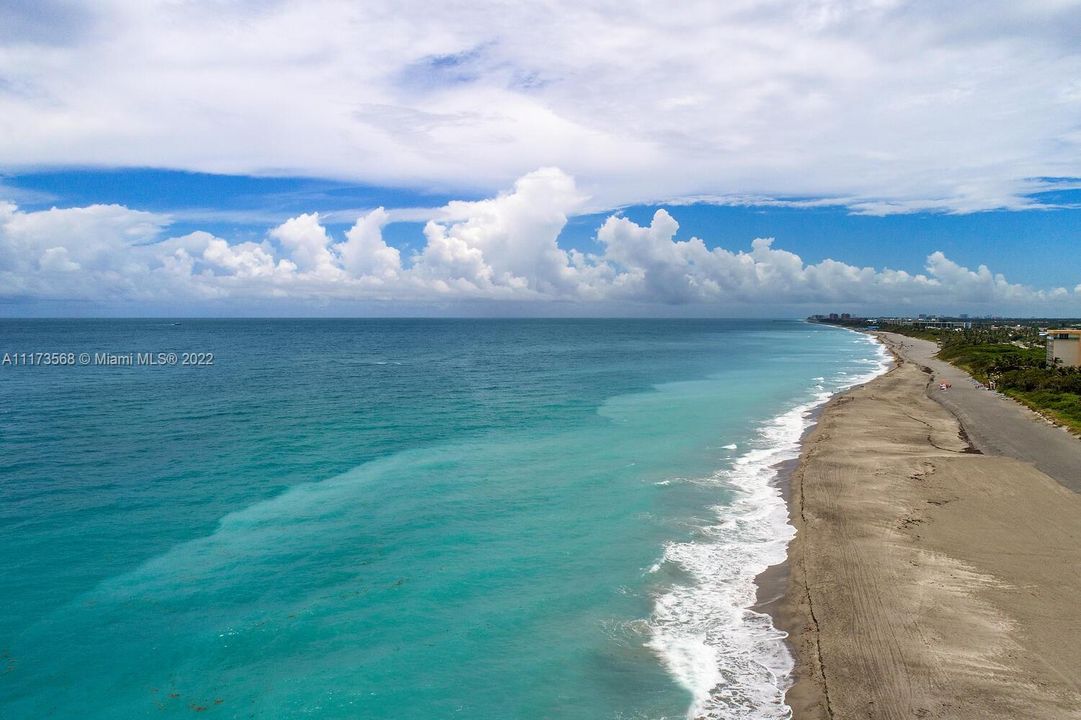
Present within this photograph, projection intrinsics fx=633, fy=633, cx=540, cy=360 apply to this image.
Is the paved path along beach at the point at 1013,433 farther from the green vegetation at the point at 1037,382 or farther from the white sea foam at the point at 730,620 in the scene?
the white sea foam at the point at 730,620

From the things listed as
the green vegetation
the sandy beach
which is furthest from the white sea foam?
the green vegetation

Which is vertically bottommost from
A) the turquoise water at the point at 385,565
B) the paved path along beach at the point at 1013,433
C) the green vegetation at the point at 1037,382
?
the turquoise water at the point at 385,565

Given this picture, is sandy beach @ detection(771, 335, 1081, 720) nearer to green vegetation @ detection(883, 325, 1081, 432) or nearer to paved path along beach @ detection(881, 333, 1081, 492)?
paved path along beach @ detection(881, 333, 1081, 492)

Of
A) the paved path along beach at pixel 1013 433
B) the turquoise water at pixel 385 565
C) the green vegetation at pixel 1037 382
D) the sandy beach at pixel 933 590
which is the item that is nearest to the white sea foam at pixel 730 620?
the turquoise water at pixel 385 565

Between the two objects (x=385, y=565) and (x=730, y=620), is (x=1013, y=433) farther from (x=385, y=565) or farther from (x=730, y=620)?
(x=385, y=565)

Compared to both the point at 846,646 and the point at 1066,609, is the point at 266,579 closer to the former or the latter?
the point at 846,646

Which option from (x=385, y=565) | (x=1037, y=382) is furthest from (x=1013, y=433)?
(x=385, y=565)
